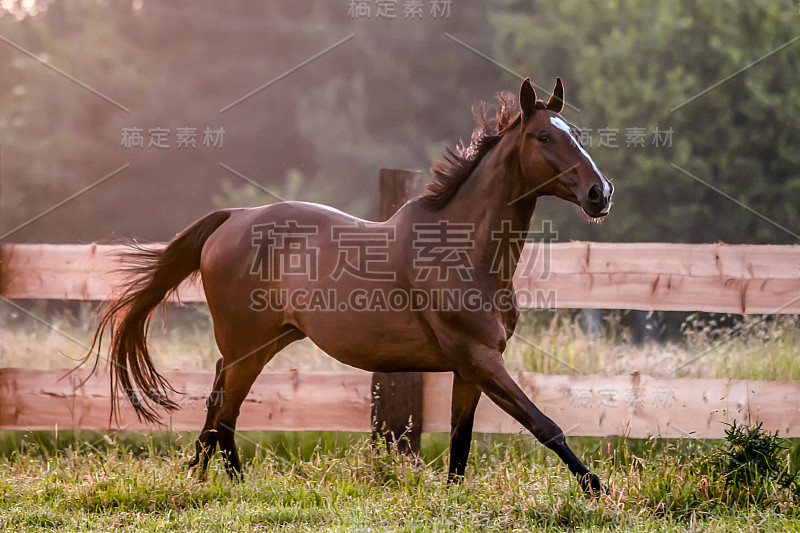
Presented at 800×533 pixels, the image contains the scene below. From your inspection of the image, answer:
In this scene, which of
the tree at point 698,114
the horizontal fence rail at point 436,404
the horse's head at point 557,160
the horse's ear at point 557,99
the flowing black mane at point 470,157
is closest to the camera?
the horse's head at point 557,160

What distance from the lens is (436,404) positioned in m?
5.04

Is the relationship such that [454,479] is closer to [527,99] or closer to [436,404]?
A: [436,404]

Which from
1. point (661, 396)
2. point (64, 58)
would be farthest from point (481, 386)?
point (64, 58)

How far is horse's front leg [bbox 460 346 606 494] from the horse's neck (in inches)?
18.0

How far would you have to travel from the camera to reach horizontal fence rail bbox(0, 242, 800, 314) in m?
4.98

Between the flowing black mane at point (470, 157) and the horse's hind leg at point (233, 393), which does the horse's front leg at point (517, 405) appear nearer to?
the flowing black mane at point (470, 157)

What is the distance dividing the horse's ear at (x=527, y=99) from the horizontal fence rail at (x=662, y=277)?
140 centimetres

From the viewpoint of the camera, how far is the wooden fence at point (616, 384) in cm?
491

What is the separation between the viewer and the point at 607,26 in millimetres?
11398

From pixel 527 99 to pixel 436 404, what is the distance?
2150 millimetres

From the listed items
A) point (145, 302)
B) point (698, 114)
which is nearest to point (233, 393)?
point (145, 302)

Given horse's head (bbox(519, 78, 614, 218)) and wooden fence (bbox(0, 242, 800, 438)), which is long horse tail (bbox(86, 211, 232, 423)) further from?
horse's head (bbox(519, 78, 614, 218))

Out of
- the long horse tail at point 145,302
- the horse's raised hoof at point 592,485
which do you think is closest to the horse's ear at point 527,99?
the horse's raised hoof at point 592,485

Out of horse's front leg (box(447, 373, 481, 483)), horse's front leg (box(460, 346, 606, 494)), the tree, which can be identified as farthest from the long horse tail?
the tree
